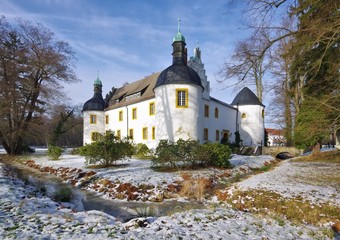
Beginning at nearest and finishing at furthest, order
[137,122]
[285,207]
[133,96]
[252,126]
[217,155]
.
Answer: [285,207] → [217,155] → [137,122] → [133,96] → [252,126]

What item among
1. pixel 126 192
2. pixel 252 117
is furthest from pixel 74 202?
pixel 252 117

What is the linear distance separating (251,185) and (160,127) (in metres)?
12.4

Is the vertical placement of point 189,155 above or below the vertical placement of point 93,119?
below

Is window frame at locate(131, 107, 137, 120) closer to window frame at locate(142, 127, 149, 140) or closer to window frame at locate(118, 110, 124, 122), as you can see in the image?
window frame at locate(142, 127, 149, 140)

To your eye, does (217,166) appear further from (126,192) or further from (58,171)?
(58,171)

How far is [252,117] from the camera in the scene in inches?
1186

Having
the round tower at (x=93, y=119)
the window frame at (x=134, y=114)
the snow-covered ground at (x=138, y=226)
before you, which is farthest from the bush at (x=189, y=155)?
the round tower at (x=93, y=119)

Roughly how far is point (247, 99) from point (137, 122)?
48.9 ft

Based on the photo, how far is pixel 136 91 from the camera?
27.8 metres

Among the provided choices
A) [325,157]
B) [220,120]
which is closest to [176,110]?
[220,120]

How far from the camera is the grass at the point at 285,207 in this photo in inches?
218

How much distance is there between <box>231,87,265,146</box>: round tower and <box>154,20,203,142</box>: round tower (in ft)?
40.9

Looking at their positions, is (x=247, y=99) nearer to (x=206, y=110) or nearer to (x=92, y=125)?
(x=206, y=110)

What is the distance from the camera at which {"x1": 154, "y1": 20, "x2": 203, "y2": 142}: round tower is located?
1938 cm
